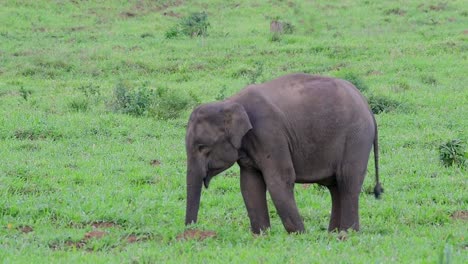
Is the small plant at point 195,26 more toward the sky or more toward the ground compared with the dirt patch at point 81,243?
more toward the ground

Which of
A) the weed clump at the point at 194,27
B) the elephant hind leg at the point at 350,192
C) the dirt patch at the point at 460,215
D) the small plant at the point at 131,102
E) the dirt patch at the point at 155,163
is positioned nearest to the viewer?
the elephant hind leg at the point at 350,192

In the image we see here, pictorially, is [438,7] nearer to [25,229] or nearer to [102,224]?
[102,224]

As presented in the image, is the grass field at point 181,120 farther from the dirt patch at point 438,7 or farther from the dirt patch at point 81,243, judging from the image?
the dirt patch at point 438,7

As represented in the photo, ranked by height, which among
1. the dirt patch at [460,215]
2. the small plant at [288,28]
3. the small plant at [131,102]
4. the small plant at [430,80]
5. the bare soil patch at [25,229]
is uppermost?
the bare soil patch at [25,229]

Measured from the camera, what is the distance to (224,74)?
61.8 feet

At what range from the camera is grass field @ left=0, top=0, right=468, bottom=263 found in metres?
6.96

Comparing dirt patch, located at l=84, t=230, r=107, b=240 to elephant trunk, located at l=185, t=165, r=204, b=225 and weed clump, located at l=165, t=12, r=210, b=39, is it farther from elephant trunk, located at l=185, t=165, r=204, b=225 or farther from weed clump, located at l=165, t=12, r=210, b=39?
weed clump, located at l=165, t=12, r=210, b=39

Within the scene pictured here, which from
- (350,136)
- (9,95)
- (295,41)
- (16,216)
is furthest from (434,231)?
(295,41)

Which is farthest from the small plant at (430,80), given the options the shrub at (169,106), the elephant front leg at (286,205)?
the elephant front leg at (286,205)

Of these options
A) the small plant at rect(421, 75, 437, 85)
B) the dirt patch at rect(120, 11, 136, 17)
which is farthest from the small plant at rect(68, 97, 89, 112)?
the dirt patch at rect(120, 11, 136, 17)

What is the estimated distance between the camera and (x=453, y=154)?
10602 millimetres

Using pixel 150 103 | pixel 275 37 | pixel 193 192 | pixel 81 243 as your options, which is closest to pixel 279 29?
pixel 275 37

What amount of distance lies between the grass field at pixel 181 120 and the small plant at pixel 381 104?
8 centimetres

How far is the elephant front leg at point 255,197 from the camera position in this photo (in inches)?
298
